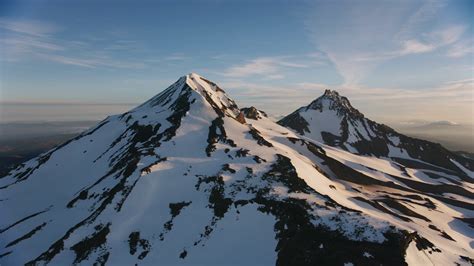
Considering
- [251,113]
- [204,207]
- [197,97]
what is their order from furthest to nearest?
[251,113]
[197,97]
[204,207]

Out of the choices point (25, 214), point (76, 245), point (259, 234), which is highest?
point (259, 234)

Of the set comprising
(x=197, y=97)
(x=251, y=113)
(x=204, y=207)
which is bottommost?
(x=204, y=207)

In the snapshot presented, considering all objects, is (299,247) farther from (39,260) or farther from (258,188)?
(39,260)

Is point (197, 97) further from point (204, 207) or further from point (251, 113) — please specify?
point (204, 207)

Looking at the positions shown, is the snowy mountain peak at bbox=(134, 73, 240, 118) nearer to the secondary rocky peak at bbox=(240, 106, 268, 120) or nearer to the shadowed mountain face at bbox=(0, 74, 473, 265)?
the shadowed mountain face at bbox=(0, 74, 473, 265)

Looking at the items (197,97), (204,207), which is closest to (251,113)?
(197,97)

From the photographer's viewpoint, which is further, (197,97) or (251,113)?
(251,113)

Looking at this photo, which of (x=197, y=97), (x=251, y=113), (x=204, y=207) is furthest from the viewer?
(x=251, y=113)

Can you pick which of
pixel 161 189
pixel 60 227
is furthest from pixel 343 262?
pixel 60 227

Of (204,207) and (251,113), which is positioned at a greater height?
(251,113)
